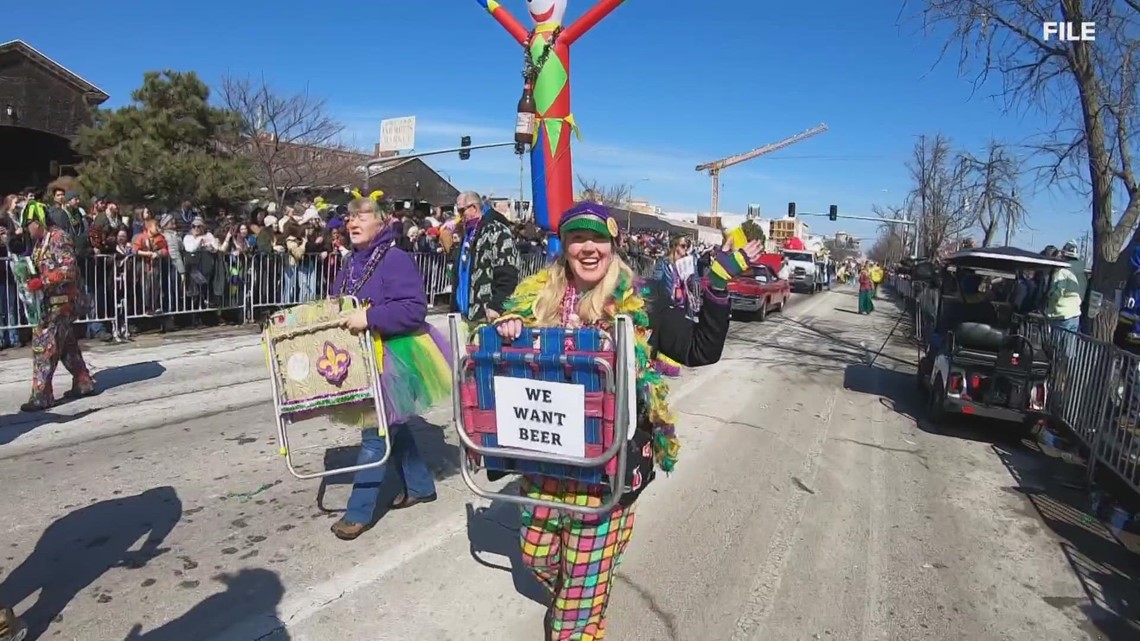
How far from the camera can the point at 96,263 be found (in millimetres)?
9969

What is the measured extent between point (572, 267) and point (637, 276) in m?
0.26

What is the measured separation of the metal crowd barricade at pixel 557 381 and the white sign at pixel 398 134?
31261 millimetres

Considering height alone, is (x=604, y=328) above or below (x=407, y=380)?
above

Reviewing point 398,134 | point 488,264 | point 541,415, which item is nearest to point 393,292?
point 488,264

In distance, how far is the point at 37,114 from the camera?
2678 cm

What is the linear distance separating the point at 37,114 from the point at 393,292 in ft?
101

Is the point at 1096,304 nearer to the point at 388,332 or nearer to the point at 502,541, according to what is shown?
the point at 502,541

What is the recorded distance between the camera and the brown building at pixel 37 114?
77.3 ft

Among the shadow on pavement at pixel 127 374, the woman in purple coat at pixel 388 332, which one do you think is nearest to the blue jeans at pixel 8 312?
the shadow on pavement at pixel 127 374

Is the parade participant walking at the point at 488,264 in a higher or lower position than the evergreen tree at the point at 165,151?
lower

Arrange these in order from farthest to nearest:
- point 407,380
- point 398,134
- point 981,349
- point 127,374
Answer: point 398,134, point 127,374, point 981,349, point 407,380

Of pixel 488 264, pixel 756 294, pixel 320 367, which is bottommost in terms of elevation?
pixel 756 294

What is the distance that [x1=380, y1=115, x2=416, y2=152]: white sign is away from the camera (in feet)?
106

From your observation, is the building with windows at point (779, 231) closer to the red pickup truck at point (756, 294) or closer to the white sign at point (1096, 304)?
the red pickup truck at point (756, 294)
